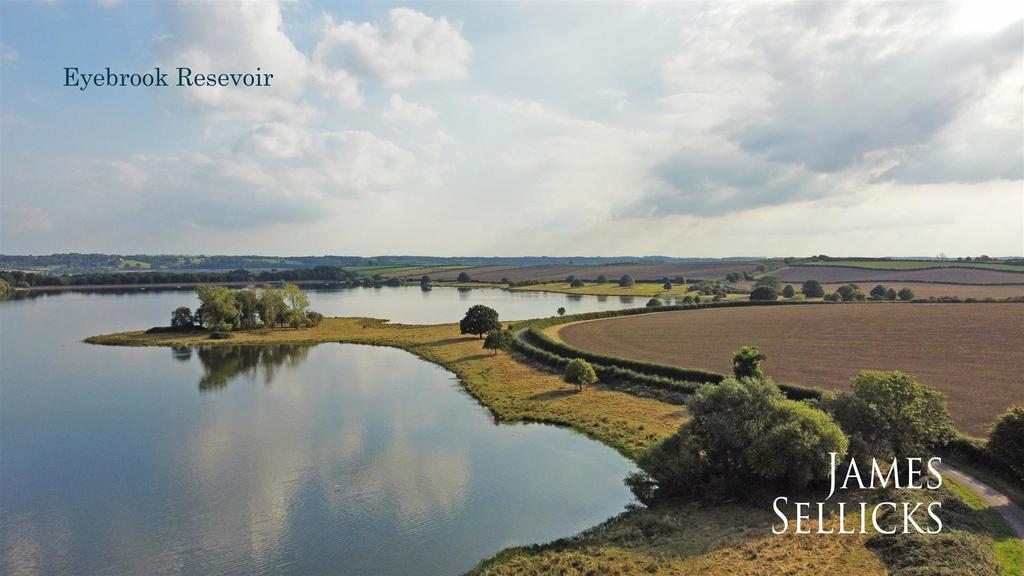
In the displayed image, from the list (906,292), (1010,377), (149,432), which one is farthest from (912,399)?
(906,292)

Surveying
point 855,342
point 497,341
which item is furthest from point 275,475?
point 855,342

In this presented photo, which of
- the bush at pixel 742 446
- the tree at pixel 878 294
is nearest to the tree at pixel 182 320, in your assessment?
the bush at pixel 742 446

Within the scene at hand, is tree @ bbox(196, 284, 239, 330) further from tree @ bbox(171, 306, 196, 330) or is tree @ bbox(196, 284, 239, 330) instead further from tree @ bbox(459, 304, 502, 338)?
tree @ bbox(459, 304, 502, 338)

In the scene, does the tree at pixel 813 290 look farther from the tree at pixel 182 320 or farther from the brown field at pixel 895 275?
the tree at pixel 182 320

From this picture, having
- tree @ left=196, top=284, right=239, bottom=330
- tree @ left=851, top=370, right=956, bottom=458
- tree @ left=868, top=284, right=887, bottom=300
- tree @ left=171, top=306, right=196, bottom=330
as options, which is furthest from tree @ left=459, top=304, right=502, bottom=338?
tree @ left=868, top=284, right=887, bottom=300

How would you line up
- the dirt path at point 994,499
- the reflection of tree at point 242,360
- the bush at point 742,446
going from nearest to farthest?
the dirt path at point 994,499 < the bush at point 742,446 < the reflection of tree at point 242,360
